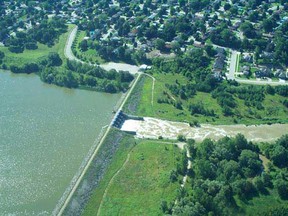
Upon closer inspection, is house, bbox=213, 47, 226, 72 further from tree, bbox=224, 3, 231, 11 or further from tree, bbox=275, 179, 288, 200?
tree, bbox=275, 179, 288, 200

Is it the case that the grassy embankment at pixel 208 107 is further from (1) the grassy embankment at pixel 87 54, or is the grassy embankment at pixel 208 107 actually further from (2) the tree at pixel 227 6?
(2) the tree at pixel 227 6

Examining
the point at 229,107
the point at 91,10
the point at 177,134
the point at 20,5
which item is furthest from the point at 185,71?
the point at 20,5

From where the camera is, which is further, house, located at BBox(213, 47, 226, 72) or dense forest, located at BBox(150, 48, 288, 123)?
house, located at BBox(213, 47, 226, 72)

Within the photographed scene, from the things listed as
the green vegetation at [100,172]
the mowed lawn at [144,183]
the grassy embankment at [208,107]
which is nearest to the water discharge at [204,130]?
the grassy embankment at [208,107]

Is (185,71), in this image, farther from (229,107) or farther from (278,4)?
(278,4)

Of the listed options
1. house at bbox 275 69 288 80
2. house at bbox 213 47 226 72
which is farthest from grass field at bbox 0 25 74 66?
house at bbox 275 69 288 80

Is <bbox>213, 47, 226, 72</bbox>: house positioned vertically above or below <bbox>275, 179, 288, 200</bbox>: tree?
above
